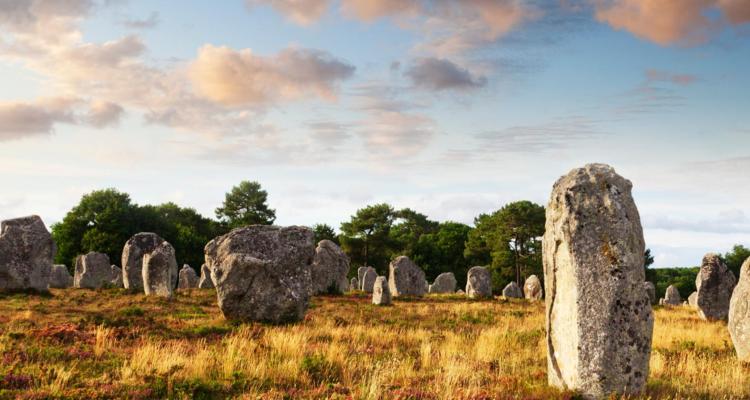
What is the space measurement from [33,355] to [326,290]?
26657 mm

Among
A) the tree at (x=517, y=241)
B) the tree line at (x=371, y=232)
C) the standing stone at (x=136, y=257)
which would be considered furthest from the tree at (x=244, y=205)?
the standing stone at (x=136, y=257)

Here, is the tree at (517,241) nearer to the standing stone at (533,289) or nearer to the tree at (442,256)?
the tree at (442,256)

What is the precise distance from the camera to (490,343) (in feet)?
53.9

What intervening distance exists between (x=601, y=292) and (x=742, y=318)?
8.50 m

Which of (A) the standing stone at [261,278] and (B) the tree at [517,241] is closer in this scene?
(A) the standing stone at [261,278]

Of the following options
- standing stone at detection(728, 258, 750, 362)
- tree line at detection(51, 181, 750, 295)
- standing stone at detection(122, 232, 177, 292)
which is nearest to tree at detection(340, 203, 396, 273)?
tree line at detection(51, 181, 750, 295)

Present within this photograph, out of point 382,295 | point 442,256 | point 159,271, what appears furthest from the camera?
point 442,256

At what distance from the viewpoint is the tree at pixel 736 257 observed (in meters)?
86.9

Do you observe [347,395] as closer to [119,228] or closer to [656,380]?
[656,380]

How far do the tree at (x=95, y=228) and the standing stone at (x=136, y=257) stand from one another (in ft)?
105

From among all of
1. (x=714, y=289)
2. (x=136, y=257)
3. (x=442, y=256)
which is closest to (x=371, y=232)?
(x=442, y=256)

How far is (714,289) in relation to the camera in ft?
91.0

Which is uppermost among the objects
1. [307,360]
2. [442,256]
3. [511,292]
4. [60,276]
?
[442,256]

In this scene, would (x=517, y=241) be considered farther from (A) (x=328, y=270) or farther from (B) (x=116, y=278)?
(B) (x=116, y=278)
